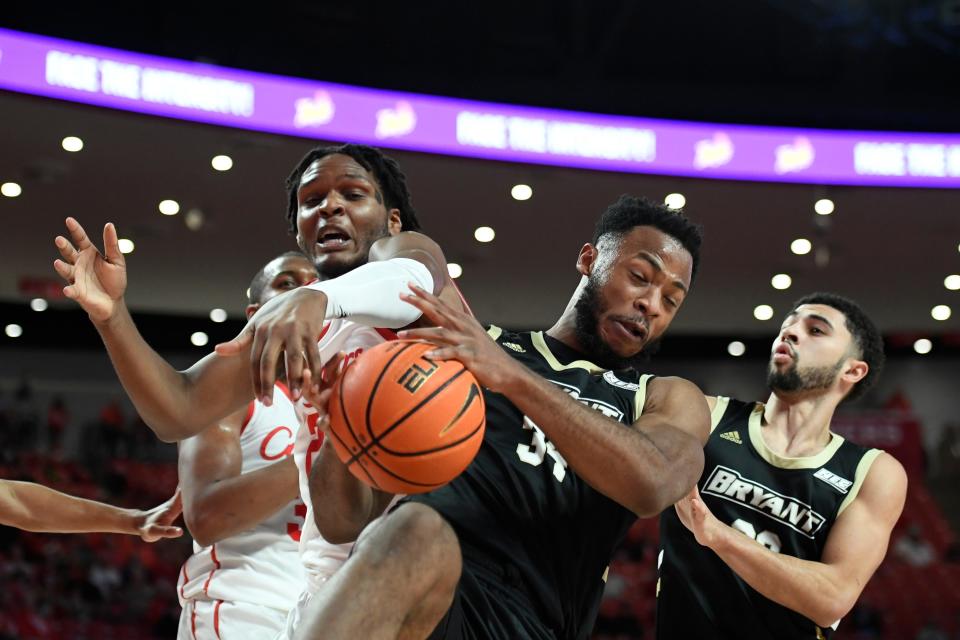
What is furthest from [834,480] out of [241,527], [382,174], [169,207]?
[169,207]

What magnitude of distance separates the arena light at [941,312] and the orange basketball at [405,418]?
14275 mm

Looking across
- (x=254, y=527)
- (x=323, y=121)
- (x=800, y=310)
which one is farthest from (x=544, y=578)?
(x=323, y=121)

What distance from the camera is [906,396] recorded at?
1711cm

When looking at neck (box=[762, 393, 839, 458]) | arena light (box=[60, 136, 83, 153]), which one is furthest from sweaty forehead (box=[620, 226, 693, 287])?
arena light (box=[60, 136, 83, 153])

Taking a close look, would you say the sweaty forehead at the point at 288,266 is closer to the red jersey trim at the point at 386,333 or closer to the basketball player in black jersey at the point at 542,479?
the basketball player in black jersey at the point at 542,479

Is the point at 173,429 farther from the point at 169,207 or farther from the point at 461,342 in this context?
the point at 169,207

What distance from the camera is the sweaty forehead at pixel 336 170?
346cm

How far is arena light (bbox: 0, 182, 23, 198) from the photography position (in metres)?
11.4

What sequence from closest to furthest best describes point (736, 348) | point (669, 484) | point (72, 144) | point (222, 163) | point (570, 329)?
1. point (669, 484)
2. point (570, 329)
3. point (72, 144)
4. point (222, 163)
5. point (736, 348)

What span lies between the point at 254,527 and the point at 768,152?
28.4ft

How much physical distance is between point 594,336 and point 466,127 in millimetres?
7637

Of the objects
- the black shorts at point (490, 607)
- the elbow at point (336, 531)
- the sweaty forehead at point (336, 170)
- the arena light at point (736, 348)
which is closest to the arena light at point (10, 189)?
the sweaty forehead at point (336, 170)

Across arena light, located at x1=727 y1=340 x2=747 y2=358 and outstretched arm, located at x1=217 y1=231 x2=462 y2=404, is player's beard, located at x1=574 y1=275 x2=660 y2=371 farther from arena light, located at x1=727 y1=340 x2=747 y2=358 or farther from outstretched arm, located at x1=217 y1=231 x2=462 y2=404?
arena light, located at x1=727 y1=340 x2=747 y2=358

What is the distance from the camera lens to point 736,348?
56.0 ft
